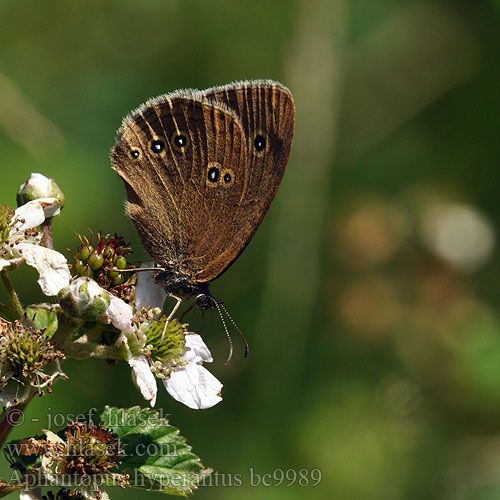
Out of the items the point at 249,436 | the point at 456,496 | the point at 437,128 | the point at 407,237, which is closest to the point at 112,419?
the point at 249,436

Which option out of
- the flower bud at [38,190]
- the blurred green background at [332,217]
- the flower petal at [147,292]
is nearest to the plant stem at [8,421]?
the flower petal at [147,292]

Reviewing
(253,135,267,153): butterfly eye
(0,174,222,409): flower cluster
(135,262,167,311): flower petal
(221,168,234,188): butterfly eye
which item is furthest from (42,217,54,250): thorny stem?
(253,135,267,153): butterfly eye

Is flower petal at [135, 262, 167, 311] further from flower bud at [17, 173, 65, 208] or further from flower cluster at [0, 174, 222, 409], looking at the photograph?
flower bud at [17, 173, 65, 208]

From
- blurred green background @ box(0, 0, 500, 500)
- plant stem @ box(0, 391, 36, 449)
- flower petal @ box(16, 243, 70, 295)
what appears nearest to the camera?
plant stem @ box(0, 391, 36, 449)

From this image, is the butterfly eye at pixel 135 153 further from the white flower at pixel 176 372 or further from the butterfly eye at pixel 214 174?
the white flower at pixel 176 372

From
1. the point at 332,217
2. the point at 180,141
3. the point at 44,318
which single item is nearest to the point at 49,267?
the point at 44,318

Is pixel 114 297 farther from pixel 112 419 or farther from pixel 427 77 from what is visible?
pixel 427 77

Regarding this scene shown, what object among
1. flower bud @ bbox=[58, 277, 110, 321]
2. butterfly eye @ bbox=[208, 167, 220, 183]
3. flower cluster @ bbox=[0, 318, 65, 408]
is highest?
butterfly eye @ bbox=[208, 167, 220, 183]
